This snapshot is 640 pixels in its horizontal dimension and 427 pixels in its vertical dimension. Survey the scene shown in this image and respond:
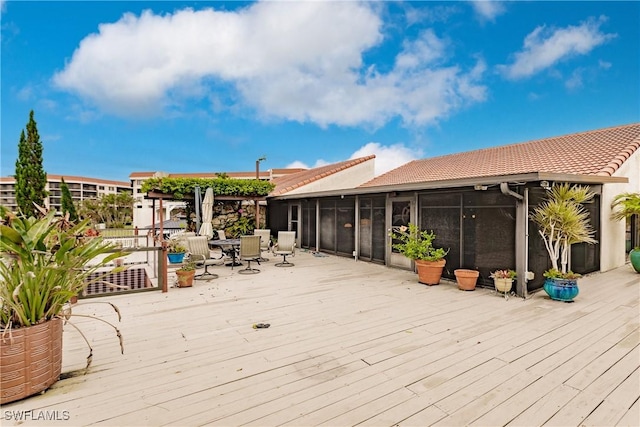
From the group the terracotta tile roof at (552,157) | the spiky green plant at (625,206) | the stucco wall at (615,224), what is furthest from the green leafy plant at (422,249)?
the spiky green plant at (625,206)

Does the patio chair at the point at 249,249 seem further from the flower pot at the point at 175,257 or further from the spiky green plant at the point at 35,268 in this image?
the spiky green plant at the point at 35,268

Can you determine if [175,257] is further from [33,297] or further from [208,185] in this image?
[33,297]

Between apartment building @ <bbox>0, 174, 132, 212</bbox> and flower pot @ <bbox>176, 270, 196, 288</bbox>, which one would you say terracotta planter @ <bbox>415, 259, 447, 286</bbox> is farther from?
apartment building @ <bbox>0, 174, 132, 212</bbox>

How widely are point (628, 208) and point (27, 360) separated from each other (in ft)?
36.0

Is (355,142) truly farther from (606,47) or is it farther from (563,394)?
(563,394)

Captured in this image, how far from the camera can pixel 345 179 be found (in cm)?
1561

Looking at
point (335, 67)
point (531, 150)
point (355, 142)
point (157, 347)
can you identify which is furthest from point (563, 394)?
point (355, 142)

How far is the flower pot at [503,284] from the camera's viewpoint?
5492 mm

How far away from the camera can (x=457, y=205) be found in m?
6.70

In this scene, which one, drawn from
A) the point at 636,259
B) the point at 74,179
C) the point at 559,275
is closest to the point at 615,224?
the point at 636,259

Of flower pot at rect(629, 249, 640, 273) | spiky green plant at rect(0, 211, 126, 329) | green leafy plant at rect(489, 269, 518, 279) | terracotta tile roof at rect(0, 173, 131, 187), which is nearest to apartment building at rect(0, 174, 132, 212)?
terracotta tile roof at rect(0, 173, 131, 187)

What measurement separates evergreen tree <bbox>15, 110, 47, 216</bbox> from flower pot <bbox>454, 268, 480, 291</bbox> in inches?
869

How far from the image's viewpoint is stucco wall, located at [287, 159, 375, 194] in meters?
14.3

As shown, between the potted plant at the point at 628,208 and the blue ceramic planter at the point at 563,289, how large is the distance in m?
4.02
